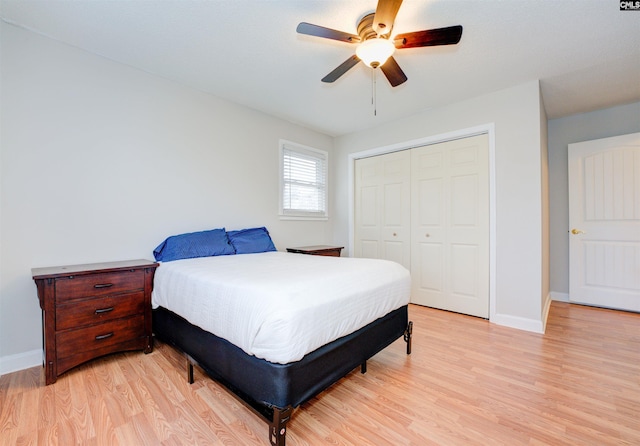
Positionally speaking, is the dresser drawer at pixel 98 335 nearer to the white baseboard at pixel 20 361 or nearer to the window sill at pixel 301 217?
the white baseboard at pixel 20 361

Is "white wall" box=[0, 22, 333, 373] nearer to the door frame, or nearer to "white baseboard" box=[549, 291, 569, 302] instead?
the door frame

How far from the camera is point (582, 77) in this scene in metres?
2.73

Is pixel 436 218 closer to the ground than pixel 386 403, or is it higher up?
higher up

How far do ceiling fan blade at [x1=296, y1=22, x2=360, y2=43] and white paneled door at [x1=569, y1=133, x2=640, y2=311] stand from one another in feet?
12.5

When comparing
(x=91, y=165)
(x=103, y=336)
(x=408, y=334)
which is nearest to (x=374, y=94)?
(x=408, y=334)

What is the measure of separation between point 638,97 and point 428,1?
3.37 metres

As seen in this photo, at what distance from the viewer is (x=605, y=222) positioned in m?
3.49

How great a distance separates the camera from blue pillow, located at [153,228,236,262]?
8.42 ft

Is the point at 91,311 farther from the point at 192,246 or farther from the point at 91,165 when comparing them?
the point at 91,165

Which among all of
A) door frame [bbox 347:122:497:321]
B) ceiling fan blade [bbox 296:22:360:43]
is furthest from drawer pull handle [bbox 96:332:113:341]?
door frame [bbox 347:122:497:321]

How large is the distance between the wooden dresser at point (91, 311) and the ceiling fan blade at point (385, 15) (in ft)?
7.86

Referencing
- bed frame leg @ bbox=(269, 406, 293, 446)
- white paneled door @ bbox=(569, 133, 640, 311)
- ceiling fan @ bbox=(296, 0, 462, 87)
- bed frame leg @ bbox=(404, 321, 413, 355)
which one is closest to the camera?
bed frame leg @ bbox=(269, 406, 293, 446)

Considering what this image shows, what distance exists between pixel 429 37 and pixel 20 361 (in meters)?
3.67

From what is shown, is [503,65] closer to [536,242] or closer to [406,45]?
[406,45]
